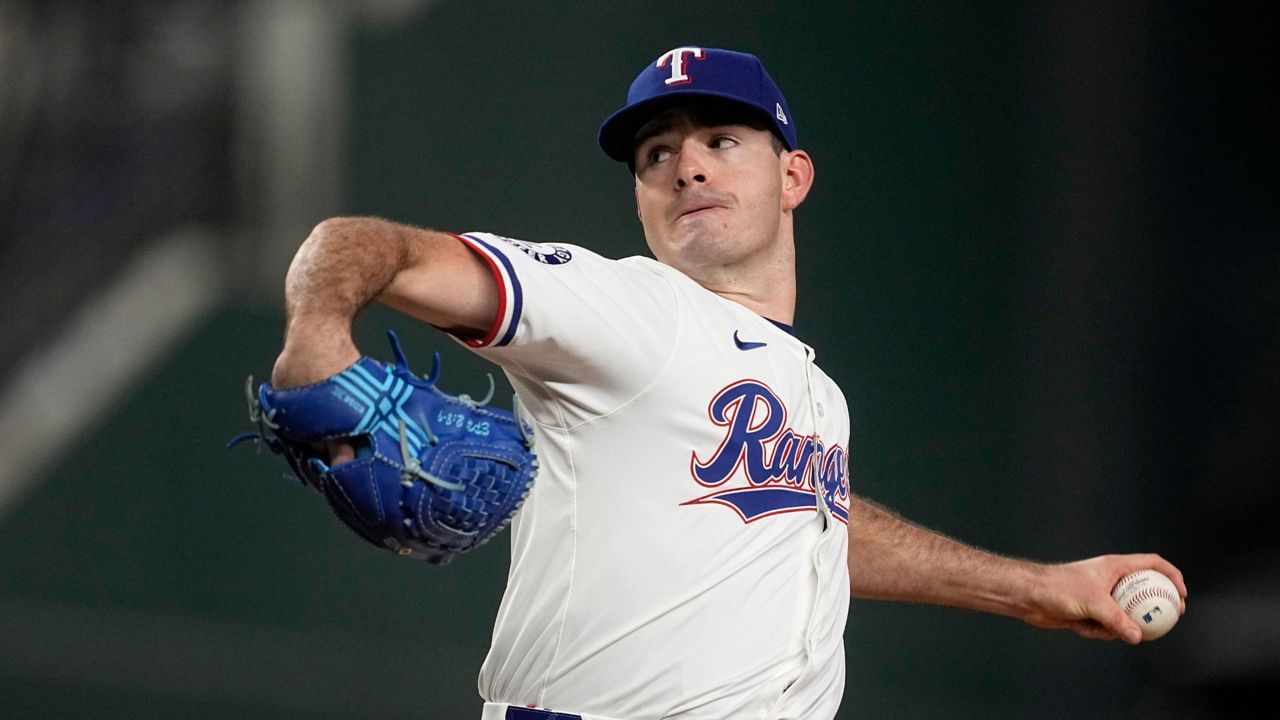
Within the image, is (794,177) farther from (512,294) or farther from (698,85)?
(512,294)

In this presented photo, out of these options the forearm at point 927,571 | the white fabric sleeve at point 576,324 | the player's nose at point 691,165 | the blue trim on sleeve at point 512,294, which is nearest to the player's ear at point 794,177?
the player's nose at point 691,165

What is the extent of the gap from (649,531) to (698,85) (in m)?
0.77

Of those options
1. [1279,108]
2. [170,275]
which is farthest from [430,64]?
[1279,108]

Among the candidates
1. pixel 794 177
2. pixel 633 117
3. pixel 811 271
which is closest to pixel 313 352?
pixel 633 117

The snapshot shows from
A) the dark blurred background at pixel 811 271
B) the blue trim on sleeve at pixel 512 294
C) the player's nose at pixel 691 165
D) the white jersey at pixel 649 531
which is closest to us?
the blue trim on sleeve at pixel 512 294

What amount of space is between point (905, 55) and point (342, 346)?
374 centimetres

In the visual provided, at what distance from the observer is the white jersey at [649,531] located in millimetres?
1610

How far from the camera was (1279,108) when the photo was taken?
4590mm

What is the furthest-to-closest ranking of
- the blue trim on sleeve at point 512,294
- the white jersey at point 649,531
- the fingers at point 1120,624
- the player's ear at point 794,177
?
the player's ear at point 794,177
the fingers at point 1120,624
the white jersey at point 649,531
the blue trim on sleeve at point 512,294

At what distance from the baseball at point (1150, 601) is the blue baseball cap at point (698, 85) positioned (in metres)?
0.94

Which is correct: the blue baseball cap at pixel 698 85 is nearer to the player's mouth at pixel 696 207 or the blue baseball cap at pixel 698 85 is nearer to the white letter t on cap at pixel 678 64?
the white letter t on cap at pixel 678 64

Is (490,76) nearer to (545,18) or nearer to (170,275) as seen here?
(545,18)

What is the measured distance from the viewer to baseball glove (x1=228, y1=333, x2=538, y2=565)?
4.01 ft

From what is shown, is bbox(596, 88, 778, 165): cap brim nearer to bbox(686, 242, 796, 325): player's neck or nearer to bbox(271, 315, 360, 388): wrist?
bbox(686, 242, 796, 325): player's neck
